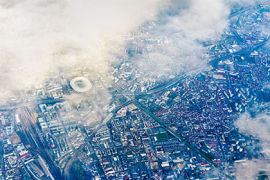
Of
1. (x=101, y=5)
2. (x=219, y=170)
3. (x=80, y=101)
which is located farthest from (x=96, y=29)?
(x=219, y=170)

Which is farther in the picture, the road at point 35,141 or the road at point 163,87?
the road at point 163,87

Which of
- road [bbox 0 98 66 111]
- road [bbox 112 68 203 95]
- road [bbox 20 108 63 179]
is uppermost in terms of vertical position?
road [bbox 112 68 203 95]

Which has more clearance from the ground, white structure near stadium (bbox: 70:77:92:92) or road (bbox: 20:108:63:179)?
white structure near stadium (bbox: 70:77:92:92)

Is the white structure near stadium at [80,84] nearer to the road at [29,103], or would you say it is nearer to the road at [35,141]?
the road at [29,103]

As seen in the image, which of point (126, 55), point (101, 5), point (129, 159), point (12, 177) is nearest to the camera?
point (12, 177)

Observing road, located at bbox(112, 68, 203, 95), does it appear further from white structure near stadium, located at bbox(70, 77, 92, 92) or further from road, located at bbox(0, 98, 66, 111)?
road, located at bbox(0, 98, 66, 111)

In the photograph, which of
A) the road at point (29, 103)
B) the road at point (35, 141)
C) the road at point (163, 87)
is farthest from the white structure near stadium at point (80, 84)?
the road at point (35, 141)

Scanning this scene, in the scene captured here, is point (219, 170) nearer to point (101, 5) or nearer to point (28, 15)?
point (101, 5)

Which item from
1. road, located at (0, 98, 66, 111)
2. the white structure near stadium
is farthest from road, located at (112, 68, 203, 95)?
road, located at (0, 98, 66, 111)
